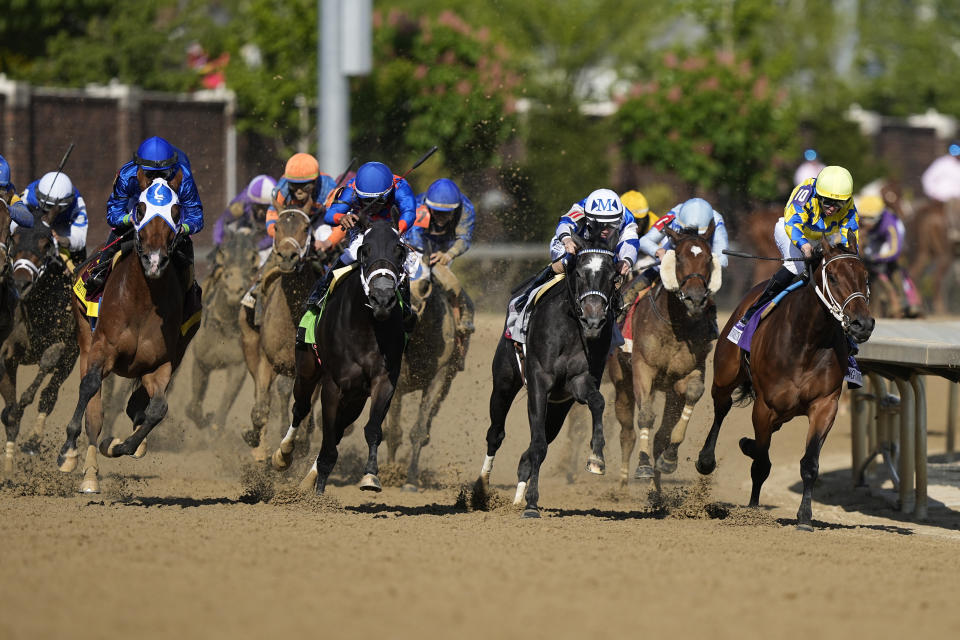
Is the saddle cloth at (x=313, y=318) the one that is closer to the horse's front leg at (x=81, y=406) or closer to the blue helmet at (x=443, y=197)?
the horse's front leg at (x=81, y=406)

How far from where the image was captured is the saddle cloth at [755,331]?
9.87 metres

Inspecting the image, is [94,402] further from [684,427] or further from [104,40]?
[104,40]

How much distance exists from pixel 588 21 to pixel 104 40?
1138 cm

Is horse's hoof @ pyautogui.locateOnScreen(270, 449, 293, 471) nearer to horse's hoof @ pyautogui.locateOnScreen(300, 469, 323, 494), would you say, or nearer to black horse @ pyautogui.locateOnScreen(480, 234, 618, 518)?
horse's hoof @ pyautogui.locateOnScreen(300, 469, 323, 494)

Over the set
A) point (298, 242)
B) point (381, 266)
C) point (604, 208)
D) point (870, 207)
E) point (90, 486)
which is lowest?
point (90, 486)

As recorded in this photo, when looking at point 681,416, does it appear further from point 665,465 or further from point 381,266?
point 381,266

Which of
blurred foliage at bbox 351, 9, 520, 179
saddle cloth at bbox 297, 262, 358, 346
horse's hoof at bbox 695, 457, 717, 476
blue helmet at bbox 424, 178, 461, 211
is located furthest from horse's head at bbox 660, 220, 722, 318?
blurred foliage at bbox 351, 9, 520, 179

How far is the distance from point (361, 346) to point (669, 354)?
2645mm

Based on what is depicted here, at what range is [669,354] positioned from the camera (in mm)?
11367

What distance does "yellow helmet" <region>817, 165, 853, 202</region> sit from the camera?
9.52m

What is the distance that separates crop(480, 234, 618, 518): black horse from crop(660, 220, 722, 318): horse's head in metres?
1.18

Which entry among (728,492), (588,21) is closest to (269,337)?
(728,492)

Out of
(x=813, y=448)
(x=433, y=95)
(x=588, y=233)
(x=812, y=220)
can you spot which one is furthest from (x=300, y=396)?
(x=433, y=95)

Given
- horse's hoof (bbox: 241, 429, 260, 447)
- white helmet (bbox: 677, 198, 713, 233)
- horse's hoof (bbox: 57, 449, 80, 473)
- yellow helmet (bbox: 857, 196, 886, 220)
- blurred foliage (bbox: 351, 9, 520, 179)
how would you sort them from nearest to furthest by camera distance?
horse's hoof (bbox: 57, 449, 80, 473)
white helmet (bbox: 677, 198, 713, 233)
horse's hoof (bbox: 241, 429, 260, 447)
yellow helmet (bbox: 857, 196, 886, 220)
blurred foliage (bbox: 351, 9, 520, 179)
